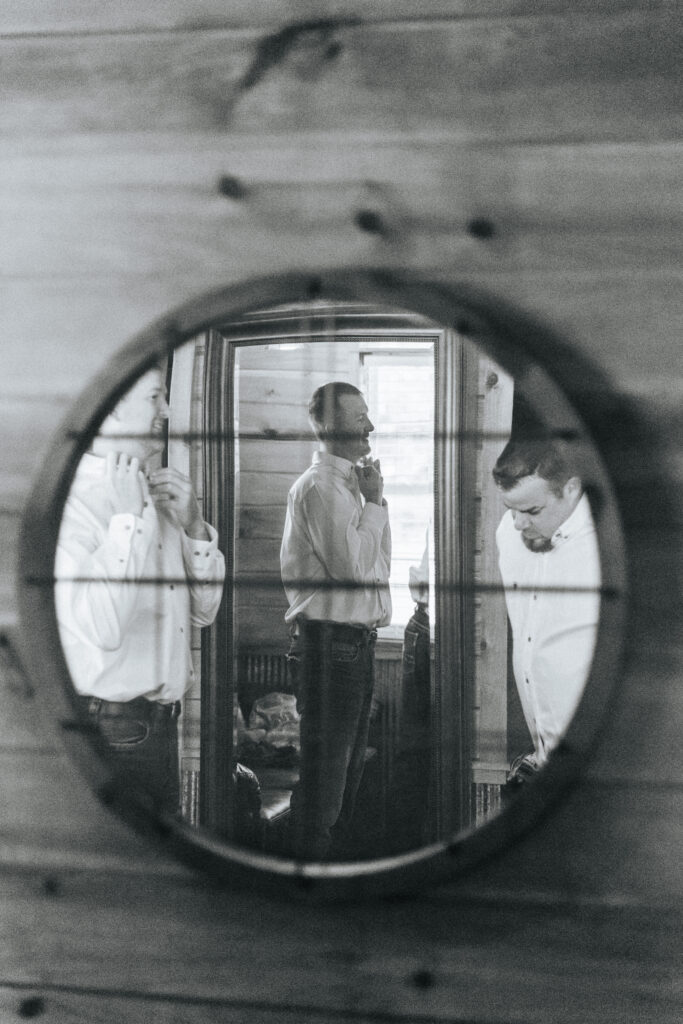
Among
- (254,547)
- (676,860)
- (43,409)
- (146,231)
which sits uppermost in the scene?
(146,231)

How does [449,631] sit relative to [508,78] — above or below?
below

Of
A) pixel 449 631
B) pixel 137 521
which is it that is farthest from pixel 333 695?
pixel 137 521

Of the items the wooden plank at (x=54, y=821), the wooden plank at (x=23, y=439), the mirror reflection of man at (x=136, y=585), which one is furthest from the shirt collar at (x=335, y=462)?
the wooden plank at (x=54, y=821)

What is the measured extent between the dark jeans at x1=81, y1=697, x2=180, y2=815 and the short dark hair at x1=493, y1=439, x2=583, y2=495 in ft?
1.03

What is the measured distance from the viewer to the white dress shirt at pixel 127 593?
27.4 inches

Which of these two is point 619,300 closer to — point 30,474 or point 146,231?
point 146,231

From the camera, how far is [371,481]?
677 mm

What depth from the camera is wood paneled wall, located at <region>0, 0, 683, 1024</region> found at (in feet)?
2.17

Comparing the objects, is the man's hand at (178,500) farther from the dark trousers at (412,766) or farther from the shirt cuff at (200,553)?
A: the dark trousers at (412,766)

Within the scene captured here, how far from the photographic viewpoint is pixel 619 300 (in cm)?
67

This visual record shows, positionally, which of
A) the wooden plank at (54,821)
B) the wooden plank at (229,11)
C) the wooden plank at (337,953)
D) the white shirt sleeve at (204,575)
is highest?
the wooden plank at (229,11)

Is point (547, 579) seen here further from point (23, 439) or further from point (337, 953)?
point (23, 439)

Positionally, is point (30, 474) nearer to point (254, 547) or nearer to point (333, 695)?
point (254, 547)

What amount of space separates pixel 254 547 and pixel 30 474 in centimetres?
20
